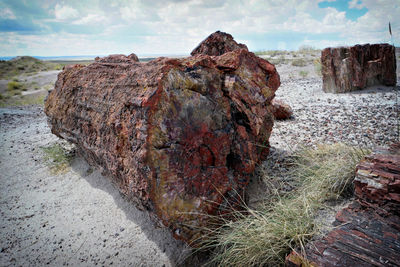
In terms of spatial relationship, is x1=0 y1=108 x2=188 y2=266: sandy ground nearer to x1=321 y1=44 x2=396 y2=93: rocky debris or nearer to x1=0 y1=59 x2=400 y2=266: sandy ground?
x1=0 y1=59 x2=400 y2=266: sandy ground

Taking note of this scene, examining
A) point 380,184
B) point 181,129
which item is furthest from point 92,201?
point 380,184

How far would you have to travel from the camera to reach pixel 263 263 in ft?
5.88

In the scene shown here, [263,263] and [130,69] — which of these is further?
[130,69]

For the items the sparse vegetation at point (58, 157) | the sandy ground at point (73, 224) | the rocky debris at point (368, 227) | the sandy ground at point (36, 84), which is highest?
the sandy ground at point (36, 84)

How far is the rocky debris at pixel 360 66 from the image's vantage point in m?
6.94

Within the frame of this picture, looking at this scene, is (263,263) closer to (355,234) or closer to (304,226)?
(304,226)

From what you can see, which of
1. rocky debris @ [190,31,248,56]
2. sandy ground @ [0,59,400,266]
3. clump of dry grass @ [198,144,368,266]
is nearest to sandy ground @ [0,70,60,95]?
sandy ground @ [0,59,400,266]

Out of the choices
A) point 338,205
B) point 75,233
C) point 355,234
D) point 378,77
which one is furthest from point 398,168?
point 378,77

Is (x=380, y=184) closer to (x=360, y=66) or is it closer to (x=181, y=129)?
(x=181, y=129)

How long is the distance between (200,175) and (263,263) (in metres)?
0.83

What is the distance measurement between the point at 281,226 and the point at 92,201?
2430mm

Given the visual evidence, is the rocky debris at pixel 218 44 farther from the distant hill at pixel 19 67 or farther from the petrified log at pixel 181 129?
the distant hill at pixel 19 67

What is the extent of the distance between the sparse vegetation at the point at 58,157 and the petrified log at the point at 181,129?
5.70 feet

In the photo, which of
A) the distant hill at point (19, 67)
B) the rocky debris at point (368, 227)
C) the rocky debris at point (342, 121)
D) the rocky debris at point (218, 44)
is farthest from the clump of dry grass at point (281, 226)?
the distant hill at point (19, 67)
